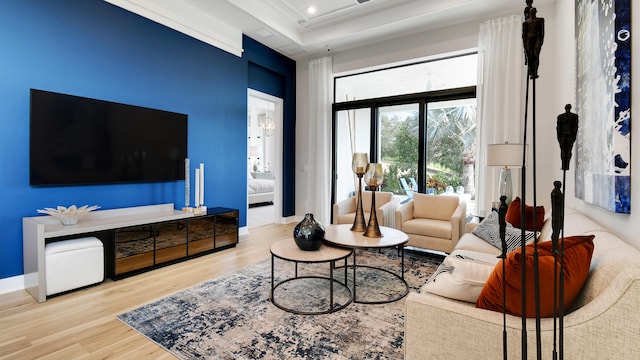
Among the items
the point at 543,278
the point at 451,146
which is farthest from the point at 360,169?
the point at 451,146

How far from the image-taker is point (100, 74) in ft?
11.0

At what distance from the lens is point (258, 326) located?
2.21 metres

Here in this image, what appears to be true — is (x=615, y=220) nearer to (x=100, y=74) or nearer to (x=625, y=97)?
(x=625, y=97)

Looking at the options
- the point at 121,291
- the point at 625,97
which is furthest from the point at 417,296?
the point at 121,291

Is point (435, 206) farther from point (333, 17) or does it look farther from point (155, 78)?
point (155, 78)

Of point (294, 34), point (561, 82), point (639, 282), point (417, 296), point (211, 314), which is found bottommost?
point (211, 314)

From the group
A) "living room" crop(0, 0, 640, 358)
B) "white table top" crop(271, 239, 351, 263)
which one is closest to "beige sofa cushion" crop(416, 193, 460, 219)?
"living room" crop(0, 0, 640, 358)

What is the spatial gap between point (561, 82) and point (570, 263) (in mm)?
3029

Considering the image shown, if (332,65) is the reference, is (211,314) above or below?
below

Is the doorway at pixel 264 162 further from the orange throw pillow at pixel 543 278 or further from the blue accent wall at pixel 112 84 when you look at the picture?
the orange throw pillow at pixel 543 278

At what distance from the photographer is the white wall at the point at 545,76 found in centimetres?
175

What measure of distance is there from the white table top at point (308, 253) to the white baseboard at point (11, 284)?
7.93 ft

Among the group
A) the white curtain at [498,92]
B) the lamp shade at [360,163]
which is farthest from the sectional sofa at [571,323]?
the white curtain at [498,92]

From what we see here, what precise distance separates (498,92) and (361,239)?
2939 millimetres
